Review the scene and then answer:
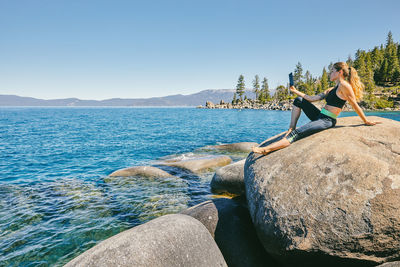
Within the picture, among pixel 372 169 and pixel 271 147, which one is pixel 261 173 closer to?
pixel 271 147

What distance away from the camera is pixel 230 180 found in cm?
1030

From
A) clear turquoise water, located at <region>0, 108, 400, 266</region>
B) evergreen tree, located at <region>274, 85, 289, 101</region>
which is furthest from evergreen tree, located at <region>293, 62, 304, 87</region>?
clear turquoise water, located at <region>0, 108, 400, 266</region>

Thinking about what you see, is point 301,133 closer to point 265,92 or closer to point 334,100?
point 334,100

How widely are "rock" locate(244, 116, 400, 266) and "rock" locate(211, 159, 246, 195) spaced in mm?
4503

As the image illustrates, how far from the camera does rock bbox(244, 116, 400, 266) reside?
4.11 meters

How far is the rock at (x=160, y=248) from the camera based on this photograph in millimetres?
3826

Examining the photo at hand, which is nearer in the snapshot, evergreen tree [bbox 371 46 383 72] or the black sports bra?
the black sports bra

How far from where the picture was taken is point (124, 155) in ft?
68.7

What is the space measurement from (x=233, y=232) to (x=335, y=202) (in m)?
2.60

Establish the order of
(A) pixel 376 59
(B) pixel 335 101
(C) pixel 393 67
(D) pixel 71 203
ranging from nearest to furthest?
(B) pixel 335 101 < (D) pixel 71 203 < (C) pixel 393 67 < (A) pixel 376 59

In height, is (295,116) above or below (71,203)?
above

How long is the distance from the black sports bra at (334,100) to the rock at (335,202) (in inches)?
45.5

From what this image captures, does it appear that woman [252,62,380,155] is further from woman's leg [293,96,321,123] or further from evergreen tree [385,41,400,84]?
evergreen tree [385,41,400,84]

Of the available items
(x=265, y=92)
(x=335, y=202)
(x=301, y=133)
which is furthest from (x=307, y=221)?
(x=265, y=92)
